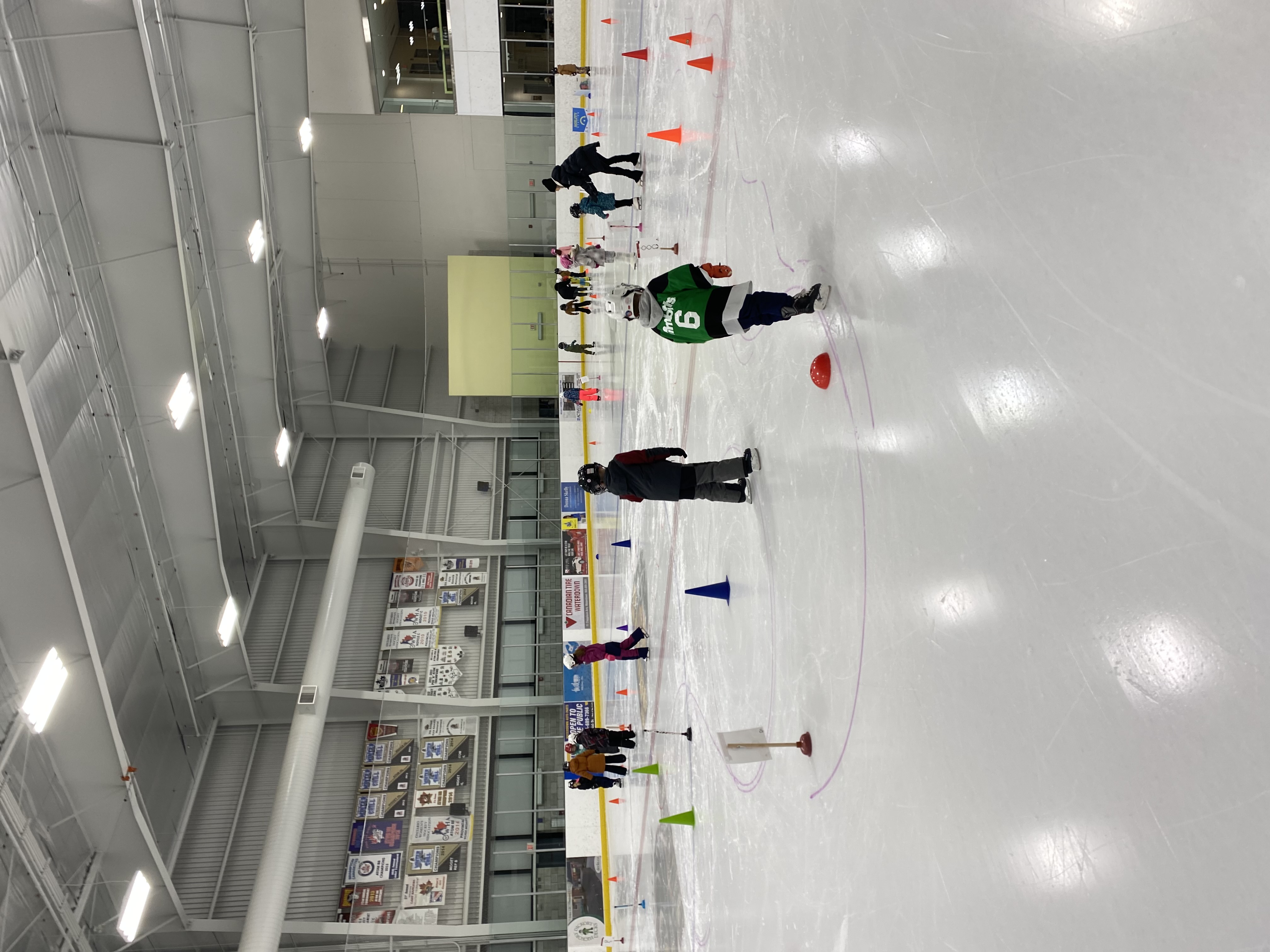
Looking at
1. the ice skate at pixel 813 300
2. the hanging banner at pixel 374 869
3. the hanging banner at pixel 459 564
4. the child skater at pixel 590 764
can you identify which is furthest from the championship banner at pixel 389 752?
the ice skate at pixel 813 300

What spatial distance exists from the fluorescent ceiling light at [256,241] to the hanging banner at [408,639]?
22.5 ft

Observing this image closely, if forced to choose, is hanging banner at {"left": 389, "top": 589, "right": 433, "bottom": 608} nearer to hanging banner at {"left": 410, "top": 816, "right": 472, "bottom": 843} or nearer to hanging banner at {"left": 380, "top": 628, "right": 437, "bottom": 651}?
hanging banner at {"left": 380, "top": 628, "right": 437, "bottom": 651}

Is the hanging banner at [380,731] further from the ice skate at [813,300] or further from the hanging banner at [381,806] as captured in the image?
the ice skate at [813,300]

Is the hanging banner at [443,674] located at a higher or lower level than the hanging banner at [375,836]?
higher

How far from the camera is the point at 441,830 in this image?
41.3 feet

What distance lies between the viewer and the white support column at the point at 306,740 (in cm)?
1035

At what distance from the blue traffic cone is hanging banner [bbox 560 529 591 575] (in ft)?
26.0

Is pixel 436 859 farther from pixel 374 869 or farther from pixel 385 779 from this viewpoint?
pixel 385 779

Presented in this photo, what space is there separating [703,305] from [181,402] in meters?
9.13

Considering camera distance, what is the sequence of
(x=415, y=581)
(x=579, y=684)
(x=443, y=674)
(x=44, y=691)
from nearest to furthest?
(x=44, y=691)
(x=579, y=684)
(x=443, y=674)
(x=415, y=581)

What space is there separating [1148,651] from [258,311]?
1403 cm

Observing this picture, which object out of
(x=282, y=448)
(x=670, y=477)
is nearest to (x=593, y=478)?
(x=670, y=477)

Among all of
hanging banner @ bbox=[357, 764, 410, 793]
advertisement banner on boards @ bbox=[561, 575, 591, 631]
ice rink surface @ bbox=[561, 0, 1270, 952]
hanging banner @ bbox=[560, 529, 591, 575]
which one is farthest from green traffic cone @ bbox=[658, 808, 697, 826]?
hanging banner @ bbox=[357, 764, 410, 793]

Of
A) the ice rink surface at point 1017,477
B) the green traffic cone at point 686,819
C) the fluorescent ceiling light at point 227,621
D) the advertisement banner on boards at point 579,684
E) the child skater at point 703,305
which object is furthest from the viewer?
the fluorescent ceiling light at point 227,621
